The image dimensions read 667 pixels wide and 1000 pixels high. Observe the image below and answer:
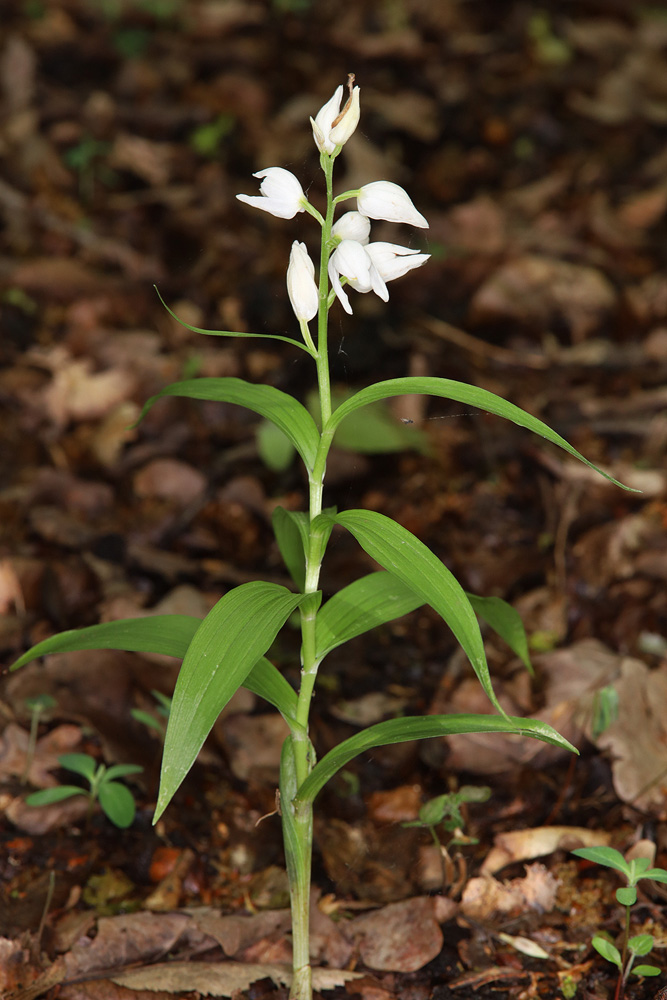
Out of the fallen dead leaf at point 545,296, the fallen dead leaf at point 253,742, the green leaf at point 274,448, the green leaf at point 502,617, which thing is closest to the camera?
the green leaf at point 502,617

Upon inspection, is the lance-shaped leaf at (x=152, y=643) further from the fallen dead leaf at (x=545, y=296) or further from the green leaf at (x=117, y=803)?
the fallen dead leaf at (x=545, y=296)

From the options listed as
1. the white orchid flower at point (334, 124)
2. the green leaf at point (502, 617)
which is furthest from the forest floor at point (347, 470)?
the green leaf at point (502, 617)

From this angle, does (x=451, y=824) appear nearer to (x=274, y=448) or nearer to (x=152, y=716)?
(x=152, y=716)

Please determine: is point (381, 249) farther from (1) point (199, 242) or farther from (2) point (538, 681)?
(1) point (199, 242)

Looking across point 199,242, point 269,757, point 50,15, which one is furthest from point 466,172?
point 269,757

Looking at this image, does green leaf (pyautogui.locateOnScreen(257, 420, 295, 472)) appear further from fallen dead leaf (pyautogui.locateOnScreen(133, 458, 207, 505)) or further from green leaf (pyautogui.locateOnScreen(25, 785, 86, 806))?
green leaf (pyautogui.locateOnScreen(25, 785, 86, 806))
